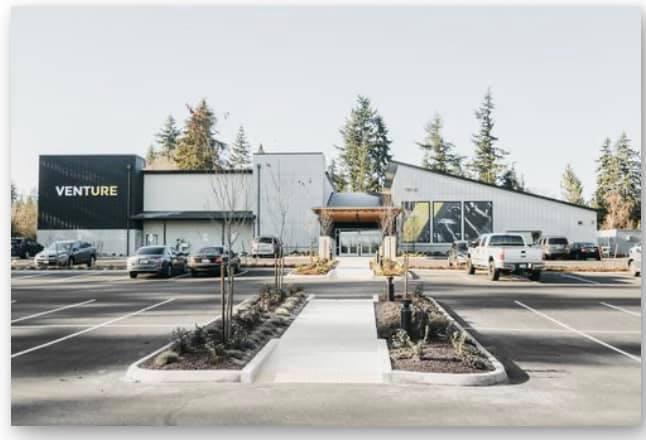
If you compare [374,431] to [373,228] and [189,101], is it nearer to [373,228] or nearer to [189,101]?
[189,101]

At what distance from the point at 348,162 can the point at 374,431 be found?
6445cm

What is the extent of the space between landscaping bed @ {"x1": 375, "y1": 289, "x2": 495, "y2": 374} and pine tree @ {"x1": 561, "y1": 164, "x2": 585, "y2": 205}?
30.4 meters

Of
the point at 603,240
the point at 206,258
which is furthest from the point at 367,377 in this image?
the point at 603,240

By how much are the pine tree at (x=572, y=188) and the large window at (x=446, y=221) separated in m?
7.56

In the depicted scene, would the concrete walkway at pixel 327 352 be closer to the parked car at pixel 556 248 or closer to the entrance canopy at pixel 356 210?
the entrance canopy at pixel 356 210

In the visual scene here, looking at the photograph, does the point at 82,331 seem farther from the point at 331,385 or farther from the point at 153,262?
the point at 153,262

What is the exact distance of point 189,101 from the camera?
436 inches

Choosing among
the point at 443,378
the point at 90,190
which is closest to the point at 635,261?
the point at 443,378

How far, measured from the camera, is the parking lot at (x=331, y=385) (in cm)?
686

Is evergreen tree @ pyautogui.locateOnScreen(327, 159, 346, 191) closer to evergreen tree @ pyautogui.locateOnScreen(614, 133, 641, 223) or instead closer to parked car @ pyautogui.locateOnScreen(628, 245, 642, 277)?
evergreen tree @ pyautogui.locateOnScreen(614, 133, 641, 223)

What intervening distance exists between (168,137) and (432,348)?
8006cm

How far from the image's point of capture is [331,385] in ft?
25.7

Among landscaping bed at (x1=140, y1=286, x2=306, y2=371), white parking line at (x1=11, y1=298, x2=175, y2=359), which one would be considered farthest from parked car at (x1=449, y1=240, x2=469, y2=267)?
landscaping bed at (x1=140, y1=286, x2=306, y2=371)

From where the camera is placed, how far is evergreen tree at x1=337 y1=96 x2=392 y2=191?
6654 cm
